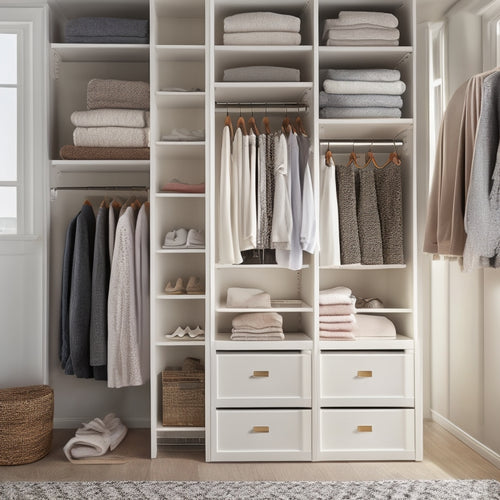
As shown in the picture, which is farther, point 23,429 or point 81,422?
point 81,422

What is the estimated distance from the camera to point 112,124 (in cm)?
347

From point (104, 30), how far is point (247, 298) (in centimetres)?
172

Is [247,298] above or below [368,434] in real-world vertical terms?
above

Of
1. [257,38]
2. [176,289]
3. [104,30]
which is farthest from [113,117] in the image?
[176,289]

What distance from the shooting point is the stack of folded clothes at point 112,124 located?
3459 mm

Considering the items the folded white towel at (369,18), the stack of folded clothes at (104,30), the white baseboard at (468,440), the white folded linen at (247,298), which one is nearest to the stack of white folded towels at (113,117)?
the stack of folded clothes at (104,30)

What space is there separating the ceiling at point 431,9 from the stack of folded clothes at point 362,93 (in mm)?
564

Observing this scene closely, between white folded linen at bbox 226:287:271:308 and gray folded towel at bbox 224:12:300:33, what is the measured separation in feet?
4.70

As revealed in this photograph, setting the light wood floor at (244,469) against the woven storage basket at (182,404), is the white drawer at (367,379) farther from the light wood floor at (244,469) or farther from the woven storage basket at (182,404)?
the woven storage basket at (182,404)

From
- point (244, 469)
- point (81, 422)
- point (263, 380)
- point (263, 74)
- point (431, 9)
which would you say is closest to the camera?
point (244, 469)

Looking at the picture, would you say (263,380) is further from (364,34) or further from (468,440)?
(364,34)

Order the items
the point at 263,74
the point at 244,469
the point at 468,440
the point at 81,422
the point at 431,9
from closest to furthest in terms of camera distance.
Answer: the point at 244,469
the point at 263,74
the point at 468,440
the point at 431,9
the point at 81,422

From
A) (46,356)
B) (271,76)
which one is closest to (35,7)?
(271,76)

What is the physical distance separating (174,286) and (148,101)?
42.6 inches
